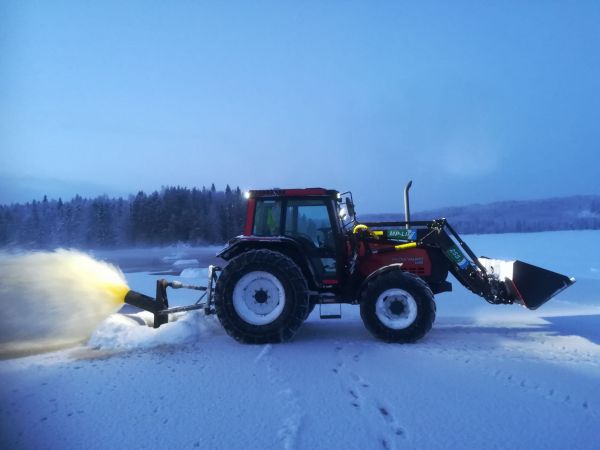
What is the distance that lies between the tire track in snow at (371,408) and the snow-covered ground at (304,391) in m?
0.01

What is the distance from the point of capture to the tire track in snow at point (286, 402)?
9.64ft

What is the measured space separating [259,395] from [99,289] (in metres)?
3.67

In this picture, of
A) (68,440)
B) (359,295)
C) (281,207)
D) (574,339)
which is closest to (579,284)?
(574,339)

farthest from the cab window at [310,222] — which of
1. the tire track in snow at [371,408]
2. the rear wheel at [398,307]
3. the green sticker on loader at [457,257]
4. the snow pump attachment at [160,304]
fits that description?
the tire track in snow at [371,408]

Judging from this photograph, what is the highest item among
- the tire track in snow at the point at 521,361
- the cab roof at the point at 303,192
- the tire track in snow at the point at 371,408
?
the cab roof at the point at 303,192

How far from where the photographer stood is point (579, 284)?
12.4 m

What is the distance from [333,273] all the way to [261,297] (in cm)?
118

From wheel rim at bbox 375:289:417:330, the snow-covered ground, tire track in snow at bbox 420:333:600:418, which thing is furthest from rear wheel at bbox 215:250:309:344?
tire track in snow at bbox 420:333:600:418

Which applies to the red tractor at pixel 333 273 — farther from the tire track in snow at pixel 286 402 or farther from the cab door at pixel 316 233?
the tire track in snow at pixel 286 402

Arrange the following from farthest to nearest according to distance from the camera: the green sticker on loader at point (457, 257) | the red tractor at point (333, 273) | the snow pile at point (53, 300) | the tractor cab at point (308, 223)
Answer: the green sticker on loader at point (457, 257)
the tractor cab at point (308, 223)
the snow pile at point (53, 300)
the red tractor at point (333, 273)

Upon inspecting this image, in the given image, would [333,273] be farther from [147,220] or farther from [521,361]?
[147,220]

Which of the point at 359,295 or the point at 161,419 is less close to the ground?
the point at 359,295

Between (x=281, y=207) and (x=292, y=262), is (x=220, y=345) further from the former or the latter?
(x=281, y=207)

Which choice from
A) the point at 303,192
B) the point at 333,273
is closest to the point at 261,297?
the point at 333,273
